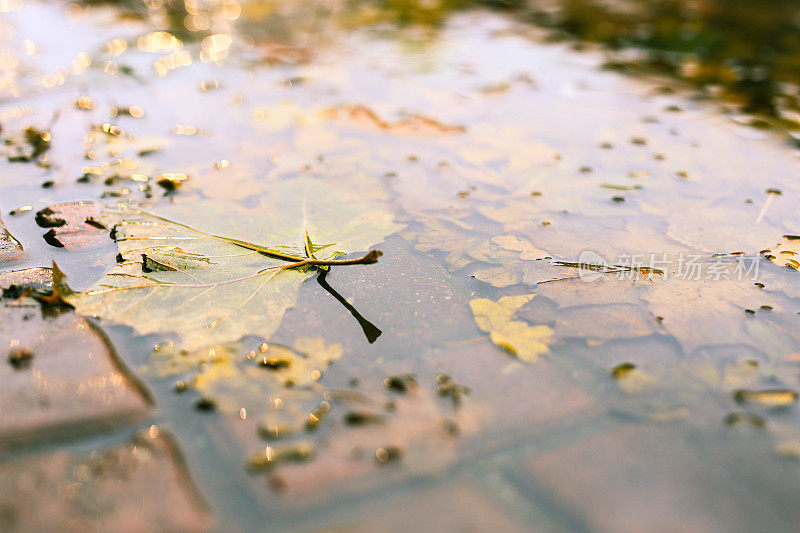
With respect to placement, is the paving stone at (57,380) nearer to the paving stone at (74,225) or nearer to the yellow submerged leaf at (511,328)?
the paving stone at (74,225)

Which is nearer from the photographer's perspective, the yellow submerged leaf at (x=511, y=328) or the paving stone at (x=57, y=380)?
the paving stone at (x=57, y=380)

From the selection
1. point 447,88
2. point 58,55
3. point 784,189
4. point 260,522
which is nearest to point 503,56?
point 447,88

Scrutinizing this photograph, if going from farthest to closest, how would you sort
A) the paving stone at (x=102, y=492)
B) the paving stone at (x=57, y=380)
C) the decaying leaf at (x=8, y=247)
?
the decaying leaf at (x=8, y=247) < the paving stone at (x=57, y=380) < the paving stone at (x=102, y=492)

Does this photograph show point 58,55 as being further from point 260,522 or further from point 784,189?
point 784,189

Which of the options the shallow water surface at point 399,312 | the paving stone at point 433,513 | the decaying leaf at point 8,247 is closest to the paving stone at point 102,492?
the shallow water surface at point 399,312

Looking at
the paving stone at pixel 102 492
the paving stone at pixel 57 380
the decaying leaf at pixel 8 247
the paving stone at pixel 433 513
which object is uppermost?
the decaying leaf at pixel 8 247

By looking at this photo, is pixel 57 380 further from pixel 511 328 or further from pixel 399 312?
pixel 511 328

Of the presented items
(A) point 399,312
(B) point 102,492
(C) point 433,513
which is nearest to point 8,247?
(B) point 102,492

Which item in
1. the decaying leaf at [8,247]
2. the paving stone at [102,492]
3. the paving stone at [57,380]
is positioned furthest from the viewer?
the decaying leaf at [8,247]
